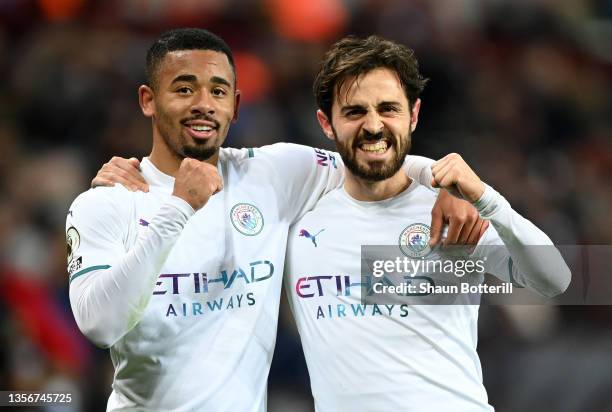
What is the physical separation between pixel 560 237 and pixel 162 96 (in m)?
2.81

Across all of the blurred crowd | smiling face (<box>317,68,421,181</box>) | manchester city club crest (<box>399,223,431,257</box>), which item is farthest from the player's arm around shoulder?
the blurred crowd

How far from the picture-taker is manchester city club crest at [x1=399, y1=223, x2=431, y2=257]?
11.0ft

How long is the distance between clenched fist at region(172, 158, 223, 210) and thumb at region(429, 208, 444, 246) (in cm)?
78

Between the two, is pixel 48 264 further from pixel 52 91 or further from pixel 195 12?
pixel 195 12

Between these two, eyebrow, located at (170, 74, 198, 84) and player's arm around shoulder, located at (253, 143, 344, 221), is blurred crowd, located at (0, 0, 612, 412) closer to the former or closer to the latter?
player's arm around shoulder, located at (253, 143, 344, 221)

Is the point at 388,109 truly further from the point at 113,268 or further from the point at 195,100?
the point at 113,268

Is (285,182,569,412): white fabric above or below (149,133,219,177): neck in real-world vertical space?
below

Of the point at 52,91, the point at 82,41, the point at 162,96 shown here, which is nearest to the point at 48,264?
the point at 52,91

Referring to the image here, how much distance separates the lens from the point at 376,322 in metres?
3.24

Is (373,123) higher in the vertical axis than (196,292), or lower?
higher

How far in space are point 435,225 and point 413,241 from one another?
0.33 ft

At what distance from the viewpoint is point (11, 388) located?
4750 mm

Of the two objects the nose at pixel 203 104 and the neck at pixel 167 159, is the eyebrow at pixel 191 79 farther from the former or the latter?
the neck at pixel 167 159

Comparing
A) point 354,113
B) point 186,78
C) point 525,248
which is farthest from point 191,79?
point 525,248
